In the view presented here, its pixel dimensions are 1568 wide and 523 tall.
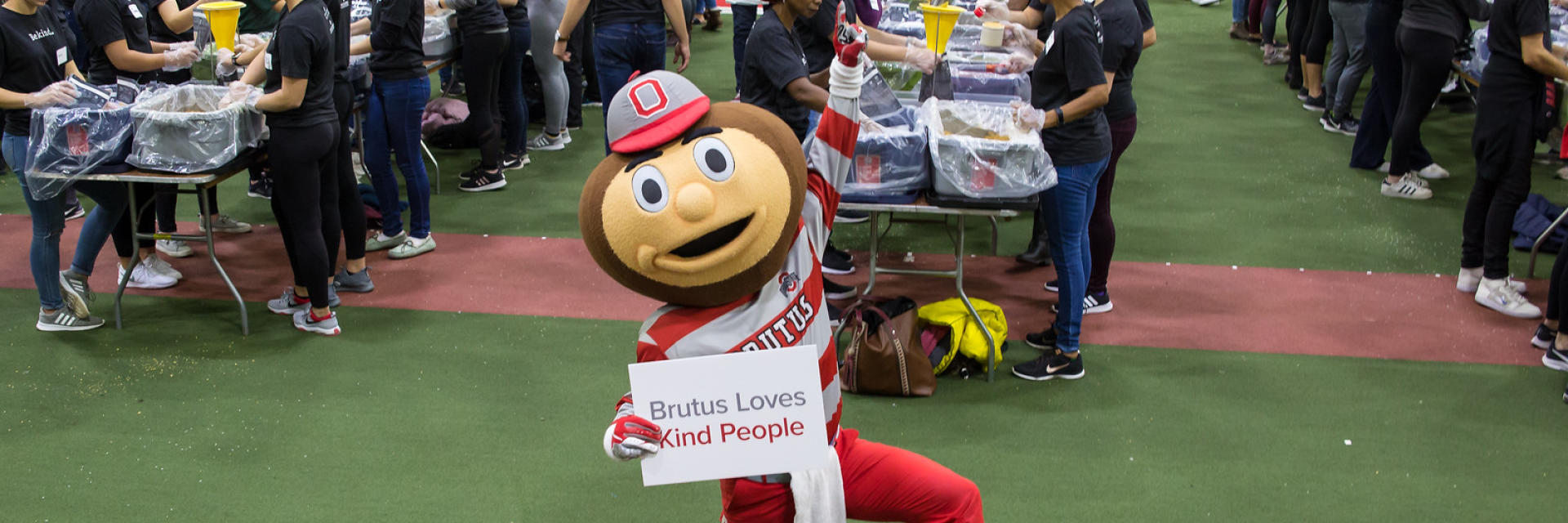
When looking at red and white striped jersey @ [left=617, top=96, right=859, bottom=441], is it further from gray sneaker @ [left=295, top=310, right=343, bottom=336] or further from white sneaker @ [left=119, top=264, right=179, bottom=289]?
white sneaker @ [left=119, top=264, right=179, bottom=289]

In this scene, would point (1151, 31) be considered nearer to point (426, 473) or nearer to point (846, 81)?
point (846, 81)

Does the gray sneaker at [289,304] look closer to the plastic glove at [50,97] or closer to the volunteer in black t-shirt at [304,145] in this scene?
the volunteer in black t-shirt at [304,145]

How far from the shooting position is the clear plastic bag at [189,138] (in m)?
4.98

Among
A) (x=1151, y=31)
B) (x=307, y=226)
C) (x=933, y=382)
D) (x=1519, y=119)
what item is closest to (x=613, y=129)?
(x=933, y=382)

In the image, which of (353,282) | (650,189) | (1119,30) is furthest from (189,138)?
(1119,30)

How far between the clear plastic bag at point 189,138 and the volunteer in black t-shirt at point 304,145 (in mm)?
135

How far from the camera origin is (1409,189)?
6961 millimetres

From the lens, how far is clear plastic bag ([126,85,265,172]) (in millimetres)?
4977

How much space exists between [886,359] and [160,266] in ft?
11.4

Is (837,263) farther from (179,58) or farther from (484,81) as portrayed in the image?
(179,58)

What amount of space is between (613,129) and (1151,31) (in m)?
3.75

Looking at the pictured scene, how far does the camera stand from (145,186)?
225 inches

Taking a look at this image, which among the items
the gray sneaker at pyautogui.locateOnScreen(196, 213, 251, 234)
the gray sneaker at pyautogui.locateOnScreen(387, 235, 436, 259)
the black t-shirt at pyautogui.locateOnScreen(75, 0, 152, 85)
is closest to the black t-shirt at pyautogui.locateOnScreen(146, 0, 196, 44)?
the black t-shirt at pyautogui.locateOnScreen(75, 0, 152, 85)

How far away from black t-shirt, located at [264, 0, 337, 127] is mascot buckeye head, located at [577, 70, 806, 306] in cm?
251
